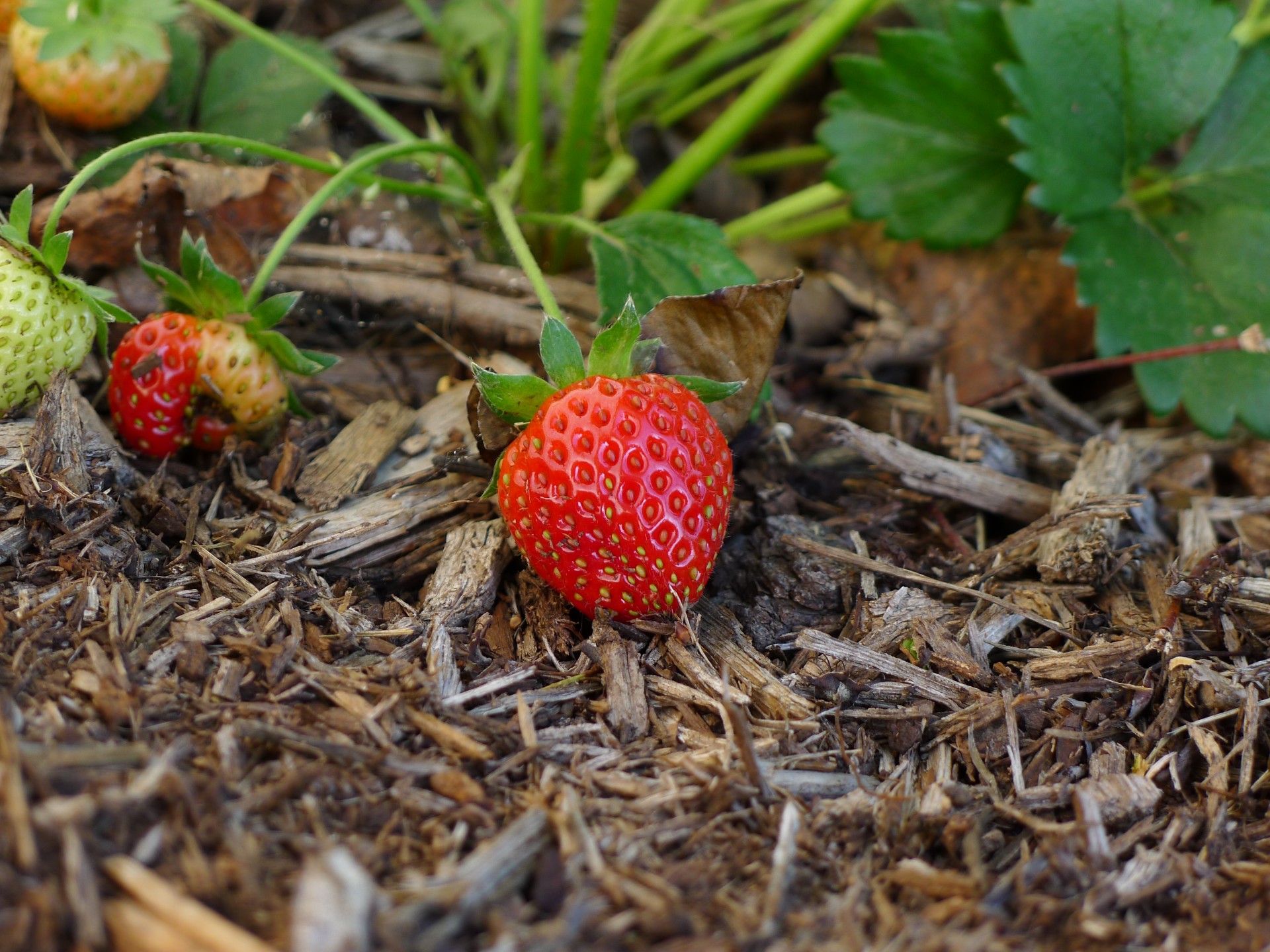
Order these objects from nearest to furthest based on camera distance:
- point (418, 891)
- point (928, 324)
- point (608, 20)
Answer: point (418, 891) → point (608, 20) → point (928, 324)

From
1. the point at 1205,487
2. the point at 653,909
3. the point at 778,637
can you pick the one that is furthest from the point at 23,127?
the point at 1205,487

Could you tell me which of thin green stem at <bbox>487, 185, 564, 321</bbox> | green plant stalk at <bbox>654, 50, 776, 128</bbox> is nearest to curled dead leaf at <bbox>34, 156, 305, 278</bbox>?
thin green stem at <bbox>487, 185, 564, 321</bbox>

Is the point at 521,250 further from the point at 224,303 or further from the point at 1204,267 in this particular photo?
the point at 1204,267

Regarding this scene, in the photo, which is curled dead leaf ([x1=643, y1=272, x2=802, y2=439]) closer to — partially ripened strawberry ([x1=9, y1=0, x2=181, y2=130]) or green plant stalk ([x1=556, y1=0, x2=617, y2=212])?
green plant stalk ([x1=556, y1=0, x2=617, y2=212])

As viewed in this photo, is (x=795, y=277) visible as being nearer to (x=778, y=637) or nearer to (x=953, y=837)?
(x=778, y=637)

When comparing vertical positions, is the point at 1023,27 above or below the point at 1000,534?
above

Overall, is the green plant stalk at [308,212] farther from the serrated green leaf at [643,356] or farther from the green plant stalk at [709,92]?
the green plant stalk at [709,92]

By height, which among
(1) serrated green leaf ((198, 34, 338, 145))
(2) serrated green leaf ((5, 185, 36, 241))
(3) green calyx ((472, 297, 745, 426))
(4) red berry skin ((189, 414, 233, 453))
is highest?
(1) serrated green leaf ((198, 34, 338, 145))

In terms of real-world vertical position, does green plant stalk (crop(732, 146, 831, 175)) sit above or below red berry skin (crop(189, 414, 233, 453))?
above
